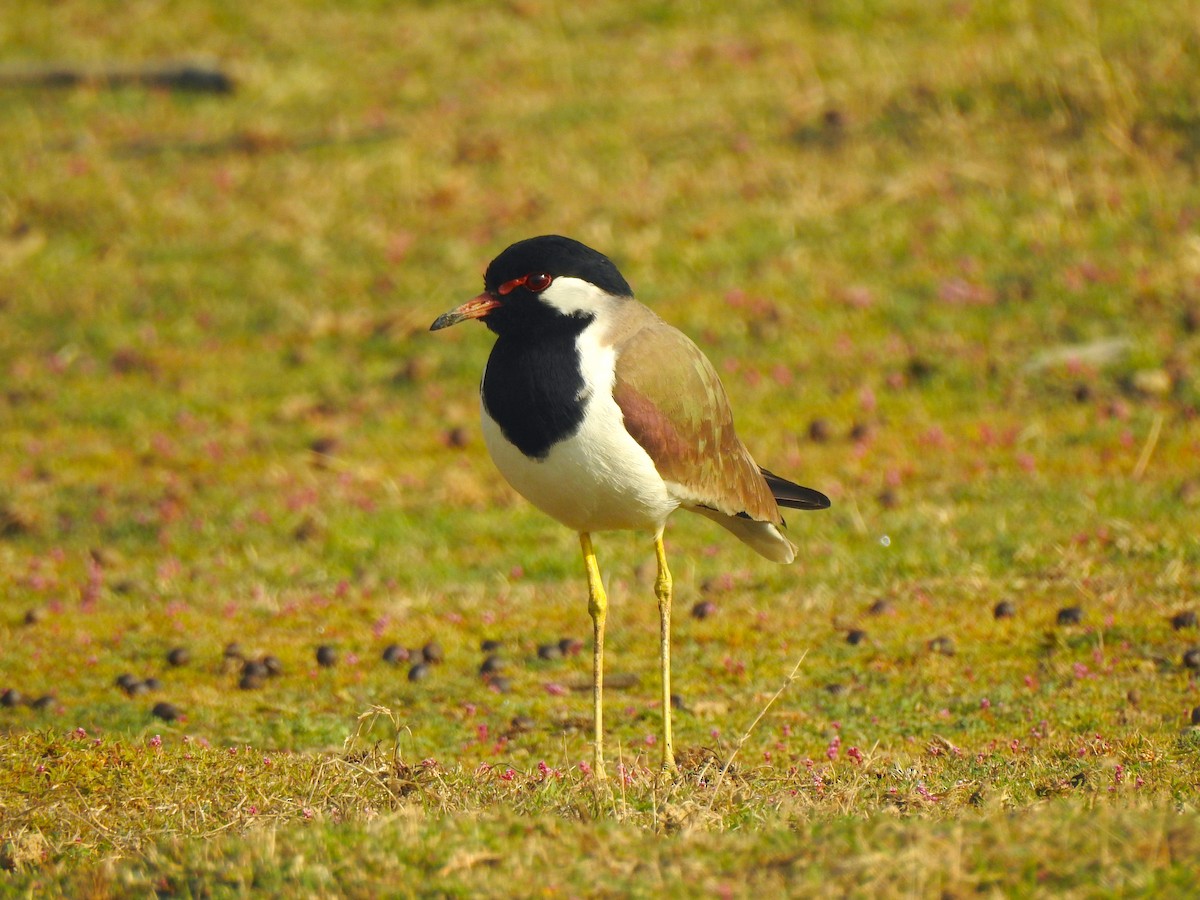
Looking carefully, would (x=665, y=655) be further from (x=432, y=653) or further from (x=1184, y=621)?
(x=1184, y=621)

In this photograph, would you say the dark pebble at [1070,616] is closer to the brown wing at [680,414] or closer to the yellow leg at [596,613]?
the brown wing at [680,414]

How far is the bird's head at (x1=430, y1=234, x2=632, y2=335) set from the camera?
270 inches

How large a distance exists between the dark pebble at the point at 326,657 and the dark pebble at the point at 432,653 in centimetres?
55

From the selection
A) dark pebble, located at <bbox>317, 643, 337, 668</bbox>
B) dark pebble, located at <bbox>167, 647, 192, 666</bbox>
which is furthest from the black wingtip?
dark pebble, located at <bbox>167, 647, 192, 666</bbox>

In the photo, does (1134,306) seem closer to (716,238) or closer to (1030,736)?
(716,238)

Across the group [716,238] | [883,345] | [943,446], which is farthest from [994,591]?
[716,238]

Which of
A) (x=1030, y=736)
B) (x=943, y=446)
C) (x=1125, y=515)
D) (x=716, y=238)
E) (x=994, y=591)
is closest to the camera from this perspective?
(x=1030, y=736)

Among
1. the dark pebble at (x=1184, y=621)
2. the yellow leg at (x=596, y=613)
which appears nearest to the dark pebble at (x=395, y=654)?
the yellow leg at (x=596, y=613)

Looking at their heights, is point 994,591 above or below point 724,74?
below

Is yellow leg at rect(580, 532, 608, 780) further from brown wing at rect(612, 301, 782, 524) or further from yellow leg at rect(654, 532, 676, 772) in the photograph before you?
brown wing at rect(612, 301, 782, 524)

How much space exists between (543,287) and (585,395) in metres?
0.58

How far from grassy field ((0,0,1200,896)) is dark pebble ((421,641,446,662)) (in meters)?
0.16

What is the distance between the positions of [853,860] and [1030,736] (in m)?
2.99

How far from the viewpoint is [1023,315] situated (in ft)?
44.8
